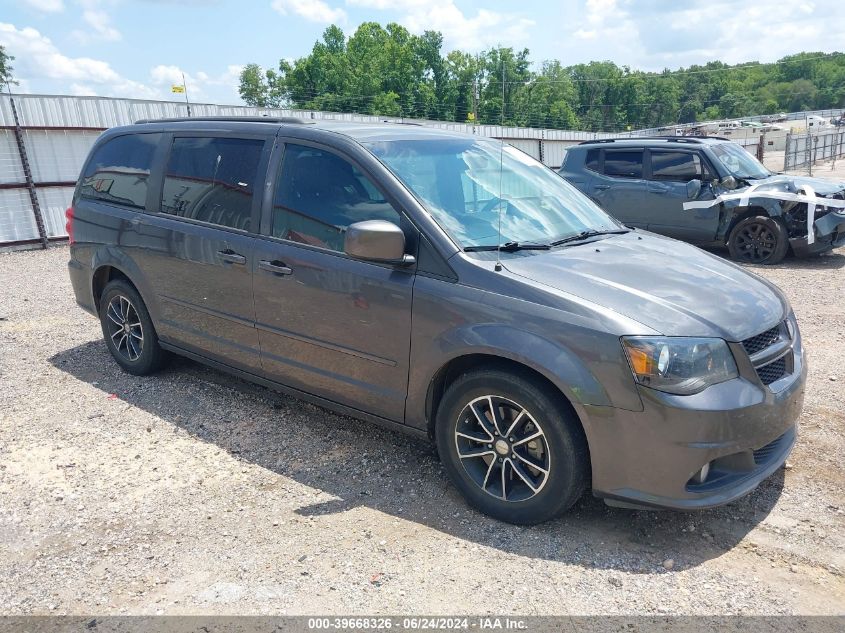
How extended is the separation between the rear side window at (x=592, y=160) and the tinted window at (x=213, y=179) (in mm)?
8076

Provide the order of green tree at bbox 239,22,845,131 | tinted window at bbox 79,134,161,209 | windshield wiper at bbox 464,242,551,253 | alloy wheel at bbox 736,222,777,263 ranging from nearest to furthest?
windshield wiper at bbox 464,242,551,253 → tinted window at bbox 79,134,161,209 → alloy wheel at bbox 736,222,777,263 → green tree at bbox 239,22,845,131

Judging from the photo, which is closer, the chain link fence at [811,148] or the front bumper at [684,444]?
the front bumper at [684,444]

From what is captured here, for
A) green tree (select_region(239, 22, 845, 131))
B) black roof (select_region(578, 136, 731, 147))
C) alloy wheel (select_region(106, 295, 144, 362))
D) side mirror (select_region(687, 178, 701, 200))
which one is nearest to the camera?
alloy wheel (select_region(106, 295, 144, 362))

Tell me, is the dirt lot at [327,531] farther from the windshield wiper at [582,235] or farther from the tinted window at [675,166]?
the tinted window at [675,166]

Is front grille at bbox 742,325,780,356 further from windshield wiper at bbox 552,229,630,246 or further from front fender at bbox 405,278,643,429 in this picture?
windshield wiper at bbox 552,229,630,246

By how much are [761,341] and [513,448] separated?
1.30 m

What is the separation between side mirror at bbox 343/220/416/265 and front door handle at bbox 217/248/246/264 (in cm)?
110

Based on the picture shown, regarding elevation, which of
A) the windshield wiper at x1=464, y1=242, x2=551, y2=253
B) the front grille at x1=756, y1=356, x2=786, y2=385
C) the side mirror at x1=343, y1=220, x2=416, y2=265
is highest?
the side mirror at x1=343, y1=220, x2=416, y2=265

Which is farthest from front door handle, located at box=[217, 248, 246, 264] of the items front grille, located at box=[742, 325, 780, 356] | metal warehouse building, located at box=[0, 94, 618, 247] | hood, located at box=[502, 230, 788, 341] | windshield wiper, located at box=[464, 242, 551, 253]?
metal warehouse building, located at box=[0, 94, 618, 247]

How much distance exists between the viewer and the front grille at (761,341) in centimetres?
303

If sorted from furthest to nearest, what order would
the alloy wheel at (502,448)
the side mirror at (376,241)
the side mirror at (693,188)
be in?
the side mirror at (693,188), the side mirror at (376,241), the alloy wheel at (502,448)

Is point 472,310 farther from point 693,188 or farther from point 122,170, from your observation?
point 693,188

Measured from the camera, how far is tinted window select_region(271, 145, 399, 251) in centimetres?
365

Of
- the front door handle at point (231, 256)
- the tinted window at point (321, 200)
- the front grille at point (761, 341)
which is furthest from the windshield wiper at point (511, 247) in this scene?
the front door handle at point (231, 256)
